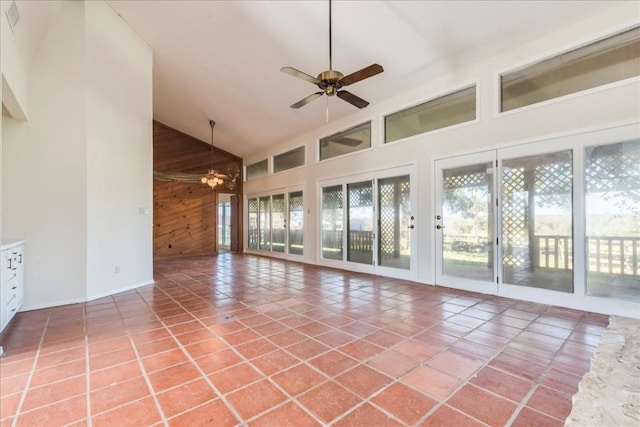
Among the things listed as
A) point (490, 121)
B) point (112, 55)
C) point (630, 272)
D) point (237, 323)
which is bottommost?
point (237, 323)

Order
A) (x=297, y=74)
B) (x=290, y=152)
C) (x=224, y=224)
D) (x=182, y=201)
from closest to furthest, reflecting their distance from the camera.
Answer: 1. (x=297, y=74)
2. (x=290, y=152)
3. (x=182, y=201)
4. (x=224, y=224)

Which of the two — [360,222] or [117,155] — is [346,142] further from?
[117,155]

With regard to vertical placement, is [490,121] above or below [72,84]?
below

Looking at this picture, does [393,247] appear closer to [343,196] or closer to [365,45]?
[343,196]

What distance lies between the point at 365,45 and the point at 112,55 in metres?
3.90

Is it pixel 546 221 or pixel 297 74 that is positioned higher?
pixel 297 74

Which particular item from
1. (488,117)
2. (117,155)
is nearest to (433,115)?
(488,117)

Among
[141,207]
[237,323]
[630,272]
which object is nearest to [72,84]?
[141,207]

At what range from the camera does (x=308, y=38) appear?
431 cm

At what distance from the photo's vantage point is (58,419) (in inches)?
62.1

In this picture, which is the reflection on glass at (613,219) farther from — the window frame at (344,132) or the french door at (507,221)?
the window frame at (344,132)

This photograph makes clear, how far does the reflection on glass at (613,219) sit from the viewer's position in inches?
123

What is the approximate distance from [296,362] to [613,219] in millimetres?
3820

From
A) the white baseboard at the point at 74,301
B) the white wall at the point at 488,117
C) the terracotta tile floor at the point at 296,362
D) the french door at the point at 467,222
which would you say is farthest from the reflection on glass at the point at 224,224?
the french door at the point at 467,222
